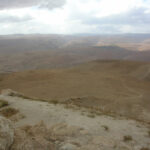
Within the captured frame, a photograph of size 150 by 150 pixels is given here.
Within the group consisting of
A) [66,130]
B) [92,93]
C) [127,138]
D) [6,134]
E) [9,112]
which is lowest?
[92,93]

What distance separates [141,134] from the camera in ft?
25.0

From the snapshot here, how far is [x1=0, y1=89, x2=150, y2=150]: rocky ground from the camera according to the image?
4848 mm

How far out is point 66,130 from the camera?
22.2ft

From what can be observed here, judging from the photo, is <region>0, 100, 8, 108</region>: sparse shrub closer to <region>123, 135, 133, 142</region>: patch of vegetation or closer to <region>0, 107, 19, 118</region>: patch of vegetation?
<region>0, 107, 19, 118</region>: patch of vegetation

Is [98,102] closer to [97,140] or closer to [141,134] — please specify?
[141,134]

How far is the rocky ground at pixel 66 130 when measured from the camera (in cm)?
485


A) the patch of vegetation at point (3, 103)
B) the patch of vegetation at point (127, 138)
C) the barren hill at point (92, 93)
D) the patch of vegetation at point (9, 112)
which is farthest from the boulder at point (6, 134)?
the barren hill at point (92, 93)

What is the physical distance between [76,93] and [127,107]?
5.57 m

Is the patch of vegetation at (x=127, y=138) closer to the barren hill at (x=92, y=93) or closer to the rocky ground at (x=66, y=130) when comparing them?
the rocky ground at (x=66, y=130)

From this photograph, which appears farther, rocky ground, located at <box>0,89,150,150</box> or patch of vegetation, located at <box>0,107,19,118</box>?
patch of vegetation, located at <box>0,107,19,118</box>

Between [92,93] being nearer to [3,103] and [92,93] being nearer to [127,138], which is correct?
[3,103]

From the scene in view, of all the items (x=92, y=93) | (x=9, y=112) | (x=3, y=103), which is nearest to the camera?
(x=9, y=112)

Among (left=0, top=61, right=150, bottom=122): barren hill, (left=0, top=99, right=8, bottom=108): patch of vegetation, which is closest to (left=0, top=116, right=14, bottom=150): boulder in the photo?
(left=0, top=99, right=8, bottom=108): patch of vegetation

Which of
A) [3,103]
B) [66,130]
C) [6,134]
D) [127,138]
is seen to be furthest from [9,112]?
[127,138]
